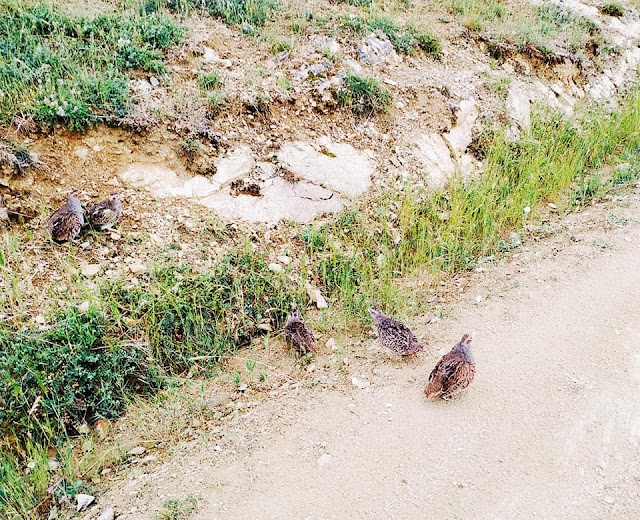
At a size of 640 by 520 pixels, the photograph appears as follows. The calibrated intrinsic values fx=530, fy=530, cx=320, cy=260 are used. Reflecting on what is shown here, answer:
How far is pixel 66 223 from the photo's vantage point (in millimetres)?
4840

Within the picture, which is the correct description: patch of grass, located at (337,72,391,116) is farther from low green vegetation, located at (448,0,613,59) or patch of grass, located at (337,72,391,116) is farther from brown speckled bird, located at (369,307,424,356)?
brown speckled bird, located at (369,307,424,356)

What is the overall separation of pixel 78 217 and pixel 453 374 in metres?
3.58

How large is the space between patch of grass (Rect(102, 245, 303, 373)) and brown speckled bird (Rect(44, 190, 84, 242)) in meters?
0.65

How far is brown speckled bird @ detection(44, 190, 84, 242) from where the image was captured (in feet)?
15.9

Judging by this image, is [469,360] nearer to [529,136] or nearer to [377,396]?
[377,396]

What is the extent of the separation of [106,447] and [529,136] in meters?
6.58

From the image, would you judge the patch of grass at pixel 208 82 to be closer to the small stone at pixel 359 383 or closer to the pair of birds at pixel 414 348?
the pair of birds at pixel 414 348

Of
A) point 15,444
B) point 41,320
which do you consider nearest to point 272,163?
point 41,320

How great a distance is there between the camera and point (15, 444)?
158 inches

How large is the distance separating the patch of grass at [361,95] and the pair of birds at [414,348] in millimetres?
3247

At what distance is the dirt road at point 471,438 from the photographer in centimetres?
337

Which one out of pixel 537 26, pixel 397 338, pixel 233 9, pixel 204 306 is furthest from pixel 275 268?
pixel 537 26

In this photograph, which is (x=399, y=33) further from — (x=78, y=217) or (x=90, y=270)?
(x=90, y=270)

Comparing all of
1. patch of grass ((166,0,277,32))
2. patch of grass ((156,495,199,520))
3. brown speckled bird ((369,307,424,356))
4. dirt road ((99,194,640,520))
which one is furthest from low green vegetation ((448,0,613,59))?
patch of grass ((156,495,199,520))
